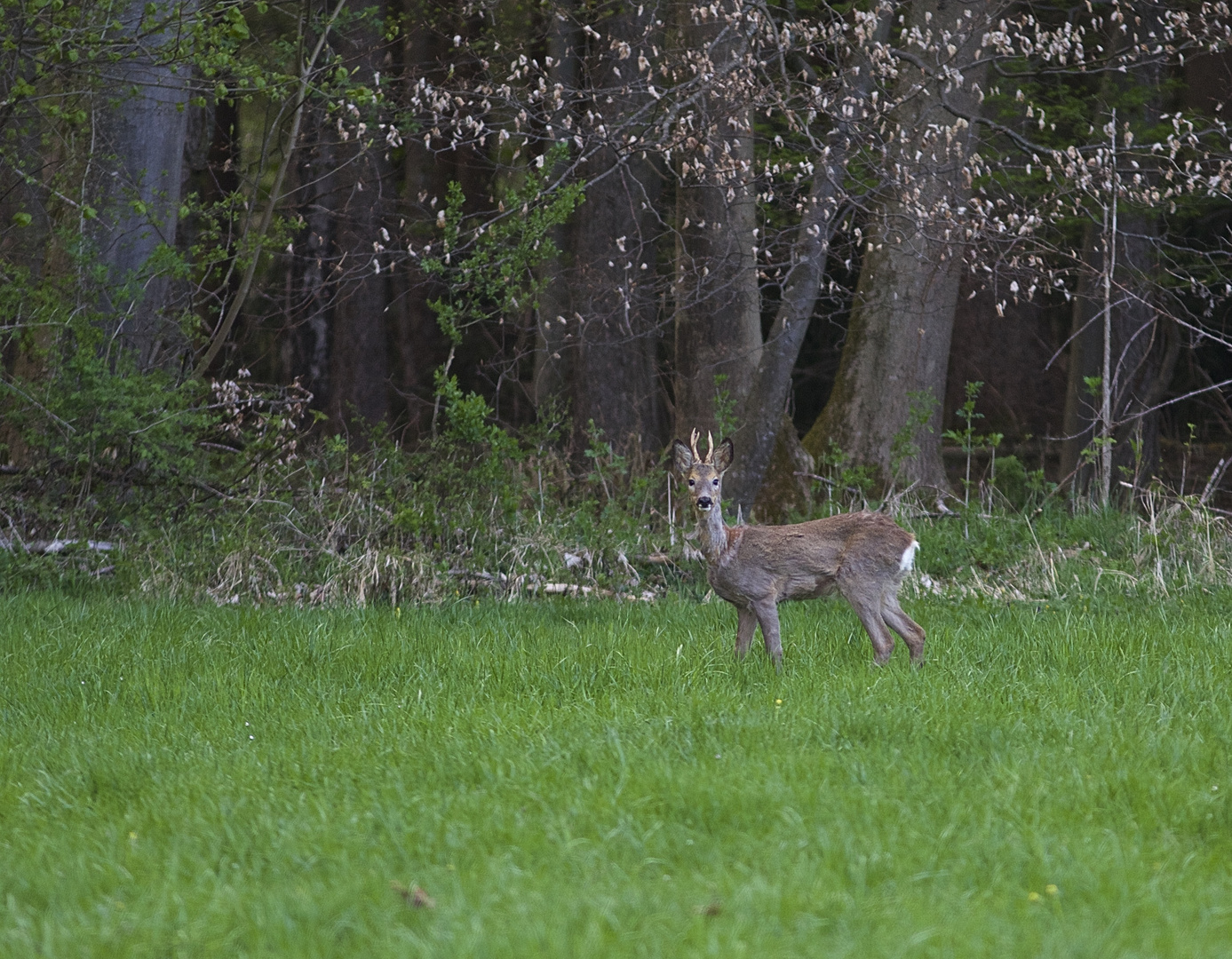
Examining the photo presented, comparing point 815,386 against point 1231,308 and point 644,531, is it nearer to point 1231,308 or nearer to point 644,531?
point 1231,308

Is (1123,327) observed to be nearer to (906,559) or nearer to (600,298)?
(600,298)

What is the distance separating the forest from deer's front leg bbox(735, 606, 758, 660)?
228cm

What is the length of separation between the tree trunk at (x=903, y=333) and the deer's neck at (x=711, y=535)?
5.20 metres

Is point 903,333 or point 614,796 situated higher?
point 903,333

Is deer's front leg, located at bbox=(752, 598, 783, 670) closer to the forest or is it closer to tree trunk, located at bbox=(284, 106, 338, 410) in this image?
the forest

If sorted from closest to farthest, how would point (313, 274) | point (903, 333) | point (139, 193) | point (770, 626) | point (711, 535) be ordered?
point (770, 626), point (711, 535), point (139, 193), point (903, 333), point (313, 274)

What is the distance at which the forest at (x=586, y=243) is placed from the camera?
1012 centimetres

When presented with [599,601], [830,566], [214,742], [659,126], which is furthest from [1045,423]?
[214,742]

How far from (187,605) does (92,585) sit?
3.88 feet

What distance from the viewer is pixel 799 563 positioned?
7.36m

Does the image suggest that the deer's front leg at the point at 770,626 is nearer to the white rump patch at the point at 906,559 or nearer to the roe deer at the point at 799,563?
the roe deer at the point at 799,563

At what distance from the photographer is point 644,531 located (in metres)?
10.5

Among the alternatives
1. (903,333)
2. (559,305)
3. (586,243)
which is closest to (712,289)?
(903,333)

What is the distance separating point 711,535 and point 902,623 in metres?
1.05
